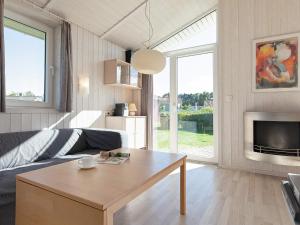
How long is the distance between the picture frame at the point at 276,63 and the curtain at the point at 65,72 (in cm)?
287

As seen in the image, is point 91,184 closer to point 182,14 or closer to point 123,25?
point 123,25

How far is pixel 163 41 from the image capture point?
4.43 meters

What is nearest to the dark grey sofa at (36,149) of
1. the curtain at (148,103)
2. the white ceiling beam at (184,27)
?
the curtain at (148,103)

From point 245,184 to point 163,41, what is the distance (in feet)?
10.7

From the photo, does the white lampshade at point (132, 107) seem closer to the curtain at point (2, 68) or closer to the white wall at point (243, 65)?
the white wall at point (243, 65)

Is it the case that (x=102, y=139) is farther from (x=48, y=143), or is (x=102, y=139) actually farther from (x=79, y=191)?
(x=79, y=191)

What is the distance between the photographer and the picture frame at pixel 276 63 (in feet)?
9.43

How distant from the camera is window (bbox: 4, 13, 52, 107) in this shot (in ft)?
8.31

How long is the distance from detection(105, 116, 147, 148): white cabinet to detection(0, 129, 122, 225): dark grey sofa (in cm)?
79

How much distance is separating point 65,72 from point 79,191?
2.32 m

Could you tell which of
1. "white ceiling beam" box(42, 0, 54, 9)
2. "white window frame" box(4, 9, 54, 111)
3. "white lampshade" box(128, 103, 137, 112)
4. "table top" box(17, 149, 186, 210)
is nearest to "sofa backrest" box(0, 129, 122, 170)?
"white window frame" box(4, 9, 54, 111)

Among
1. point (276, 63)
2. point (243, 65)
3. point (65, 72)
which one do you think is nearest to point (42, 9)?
point (65, 72)

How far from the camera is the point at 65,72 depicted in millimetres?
2947

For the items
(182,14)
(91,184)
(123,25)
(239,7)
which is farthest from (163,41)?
(91,184)
